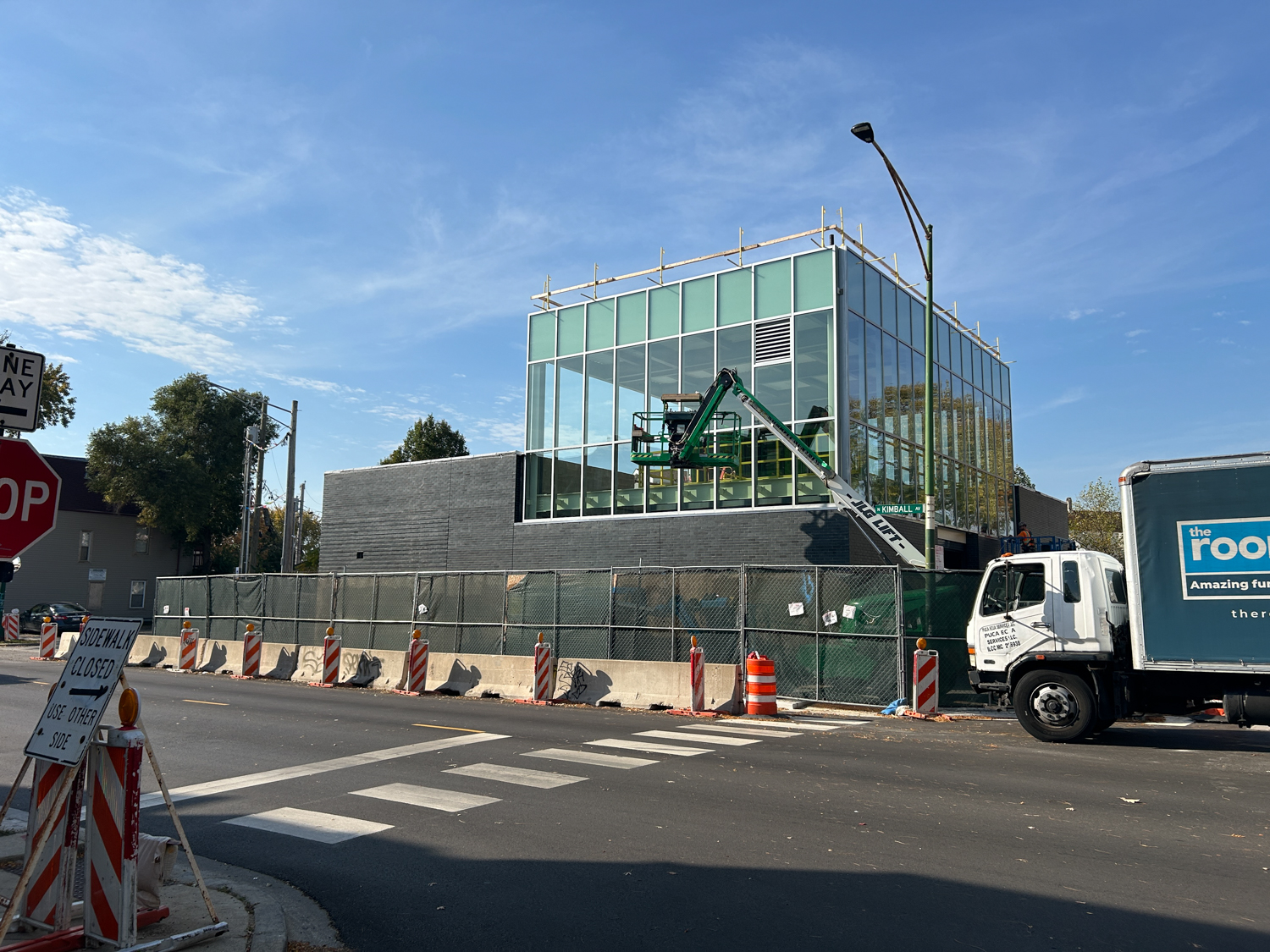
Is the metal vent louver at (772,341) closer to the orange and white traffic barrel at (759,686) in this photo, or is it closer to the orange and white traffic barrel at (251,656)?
the orange and white traffic barrel at (759,686)

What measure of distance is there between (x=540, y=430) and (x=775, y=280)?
9.05 m

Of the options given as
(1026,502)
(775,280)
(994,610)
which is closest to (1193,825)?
(994,610)

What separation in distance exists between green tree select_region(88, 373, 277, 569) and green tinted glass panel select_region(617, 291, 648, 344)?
2808cm

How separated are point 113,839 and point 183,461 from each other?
53.5 m

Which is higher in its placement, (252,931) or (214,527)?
(214,527)

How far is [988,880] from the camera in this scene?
5.83 m

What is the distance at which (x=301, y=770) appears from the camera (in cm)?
979

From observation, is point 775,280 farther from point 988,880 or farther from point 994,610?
point 988,880

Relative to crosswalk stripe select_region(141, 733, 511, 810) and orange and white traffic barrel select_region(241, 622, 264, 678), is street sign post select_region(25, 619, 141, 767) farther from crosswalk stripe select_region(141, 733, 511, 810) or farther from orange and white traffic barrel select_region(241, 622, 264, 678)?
orange and white traffic barrel select_region(241, 622, 264, 678)

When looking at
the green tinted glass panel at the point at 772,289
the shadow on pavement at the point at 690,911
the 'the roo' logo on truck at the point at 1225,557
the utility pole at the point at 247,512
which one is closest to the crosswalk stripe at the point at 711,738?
Answer: the shadow on pavement at the point at 690,911

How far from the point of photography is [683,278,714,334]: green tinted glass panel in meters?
26.0

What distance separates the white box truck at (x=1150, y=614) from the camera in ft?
36.7

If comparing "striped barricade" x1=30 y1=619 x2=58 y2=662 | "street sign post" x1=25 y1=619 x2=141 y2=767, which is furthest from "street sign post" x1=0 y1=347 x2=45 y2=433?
"striped barricade" x1=30 y1=619 x2=58 y2=662

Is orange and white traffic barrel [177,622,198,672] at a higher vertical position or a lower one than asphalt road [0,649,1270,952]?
higher
